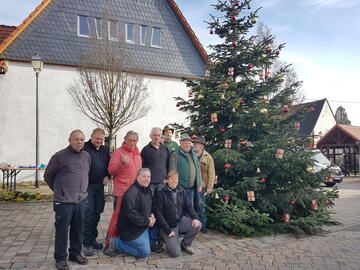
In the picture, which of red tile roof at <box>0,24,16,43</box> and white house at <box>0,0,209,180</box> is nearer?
white house at <box>0,0,209,180</box>

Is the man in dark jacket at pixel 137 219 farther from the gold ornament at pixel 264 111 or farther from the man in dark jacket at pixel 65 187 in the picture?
the gold ornament at pixel 264 111

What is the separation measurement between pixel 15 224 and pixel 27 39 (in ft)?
35.7

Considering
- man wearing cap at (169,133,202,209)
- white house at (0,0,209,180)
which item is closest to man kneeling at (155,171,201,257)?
man wearing cap at (169,133,202,209)

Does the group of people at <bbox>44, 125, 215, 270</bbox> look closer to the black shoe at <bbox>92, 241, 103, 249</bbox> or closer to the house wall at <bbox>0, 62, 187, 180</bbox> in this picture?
the black shoe at <bbox>92, 241, 103, 249</bbox>

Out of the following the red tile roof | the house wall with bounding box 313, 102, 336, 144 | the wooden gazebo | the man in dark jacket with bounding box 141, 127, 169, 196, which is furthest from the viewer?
the house wall with bounding box 313, 102, 336, 144

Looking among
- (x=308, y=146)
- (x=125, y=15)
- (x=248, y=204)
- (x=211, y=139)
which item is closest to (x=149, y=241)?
(x=248, y=204)

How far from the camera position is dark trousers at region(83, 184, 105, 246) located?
527 cm

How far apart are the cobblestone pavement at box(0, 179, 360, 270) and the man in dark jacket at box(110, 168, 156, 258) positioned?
170 mm

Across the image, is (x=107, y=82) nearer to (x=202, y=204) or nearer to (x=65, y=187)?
(x=202, y=204)

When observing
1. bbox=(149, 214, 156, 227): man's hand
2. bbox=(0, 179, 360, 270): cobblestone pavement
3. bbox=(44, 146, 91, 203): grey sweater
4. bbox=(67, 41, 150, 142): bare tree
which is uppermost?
bbox=(67, 41, 150, 142): bare tree

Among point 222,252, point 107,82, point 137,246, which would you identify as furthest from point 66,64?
point 222,252

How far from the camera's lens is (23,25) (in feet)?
50.8

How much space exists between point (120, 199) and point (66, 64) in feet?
39.9

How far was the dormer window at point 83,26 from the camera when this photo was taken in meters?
16.7
